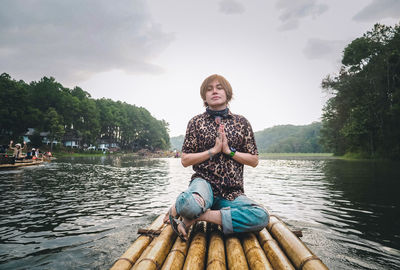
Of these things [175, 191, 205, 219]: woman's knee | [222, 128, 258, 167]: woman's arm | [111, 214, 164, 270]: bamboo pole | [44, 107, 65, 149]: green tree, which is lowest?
[111, 214, 164, 270]: bamboo pole

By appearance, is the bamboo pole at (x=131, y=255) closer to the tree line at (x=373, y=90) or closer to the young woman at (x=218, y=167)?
the young woman at (x=218, y=167)

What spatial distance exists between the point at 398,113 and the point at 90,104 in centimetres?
7440

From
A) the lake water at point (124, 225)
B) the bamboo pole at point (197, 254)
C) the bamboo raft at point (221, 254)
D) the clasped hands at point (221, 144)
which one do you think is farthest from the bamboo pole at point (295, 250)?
the clasped hands at point (221, 144)

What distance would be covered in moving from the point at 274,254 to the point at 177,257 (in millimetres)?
928

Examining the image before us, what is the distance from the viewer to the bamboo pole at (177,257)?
1.85 metres

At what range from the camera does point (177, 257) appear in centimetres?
203

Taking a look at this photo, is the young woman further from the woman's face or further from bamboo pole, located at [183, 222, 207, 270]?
bamboo pole, located at [183, 222, 207, 270]

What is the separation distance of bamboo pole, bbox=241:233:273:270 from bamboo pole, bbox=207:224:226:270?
243 mm

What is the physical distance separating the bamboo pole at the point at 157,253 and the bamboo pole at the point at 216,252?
444 millimetres

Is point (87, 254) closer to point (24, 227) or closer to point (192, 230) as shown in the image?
point (192, 230)

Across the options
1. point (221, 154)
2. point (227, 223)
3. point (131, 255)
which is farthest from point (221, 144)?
point (131, 255)

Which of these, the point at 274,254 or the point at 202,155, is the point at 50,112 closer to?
the point at 202,155

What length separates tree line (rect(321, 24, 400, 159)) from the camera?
3088cm

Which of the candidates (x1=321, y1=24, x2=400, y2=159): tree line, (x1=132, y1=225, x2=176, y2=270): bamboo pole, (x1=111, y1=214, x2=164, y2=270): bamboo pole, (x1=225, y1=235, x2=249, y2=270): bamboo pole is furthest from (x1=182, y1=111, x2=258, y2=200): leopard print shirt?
(x1=321, y1=24, x2=400, y2=159): tree line
